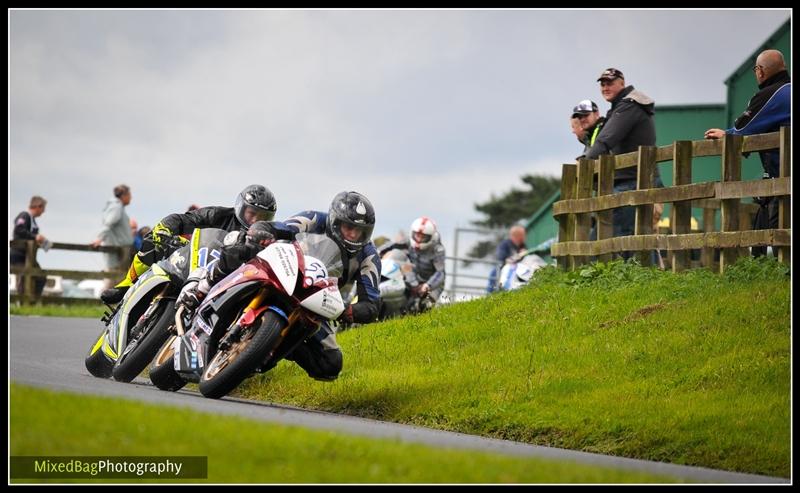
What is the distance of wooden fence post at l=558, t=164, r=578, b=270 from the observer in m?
17.6

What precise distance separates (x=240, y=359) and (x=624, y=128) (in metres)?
6.91

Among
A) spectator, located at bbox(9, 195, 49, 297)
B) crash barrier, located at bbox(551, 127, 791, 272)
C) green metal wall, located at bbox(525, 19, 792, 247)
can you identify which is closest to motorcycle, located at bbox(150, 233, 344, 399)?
crash barrier, located at bbox(551, 127, 791, 272)

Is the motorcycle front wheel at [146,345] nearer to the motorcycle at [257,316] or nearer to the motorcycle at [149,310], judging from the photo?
the motorcycle at [149,310]

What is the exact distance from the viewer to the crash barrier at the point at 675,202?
14328 mm

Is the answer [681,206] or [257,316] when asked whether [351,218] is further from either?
[681,206]

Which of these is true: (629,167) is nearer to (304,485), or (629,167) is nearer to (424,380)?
(424,380)

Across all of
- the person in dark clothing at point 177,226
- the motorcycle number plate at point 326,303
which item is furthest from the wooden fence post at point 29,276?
the motorcycle number plate at point 326,303

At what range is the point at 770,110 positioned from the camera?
14.6 meters

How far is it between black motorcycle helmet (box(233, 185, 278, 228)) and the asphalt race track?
1616mm

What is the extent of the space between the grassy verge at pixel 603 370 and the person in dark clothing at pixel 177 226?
1.44 metres

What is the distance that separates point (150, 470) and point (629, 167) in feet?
33.8

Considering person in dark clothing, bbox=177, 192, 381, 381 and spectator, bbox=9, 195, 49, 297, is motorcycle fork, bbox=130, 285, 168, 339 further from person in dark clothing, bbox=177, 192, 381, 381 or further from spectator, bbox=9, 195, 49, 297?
spectator, bbox=9, 195, 49, 297

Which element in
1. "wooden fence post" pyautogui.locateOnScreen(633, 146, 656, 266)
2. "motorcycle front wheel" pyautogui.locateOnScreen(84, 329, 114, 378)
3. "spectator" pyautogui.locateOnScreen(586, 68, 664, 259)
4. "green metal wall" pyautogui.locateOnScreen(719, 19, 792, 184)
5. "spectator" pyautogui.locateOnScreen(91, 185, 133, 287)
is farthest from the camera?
"spectator" pyautogui.locateOnScreen(91, 185, 133, 287)

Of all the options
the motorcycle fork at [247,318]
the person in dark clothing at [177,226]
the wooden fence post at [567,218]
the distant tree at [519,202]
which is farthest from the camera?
the distant tree at [519,202]
